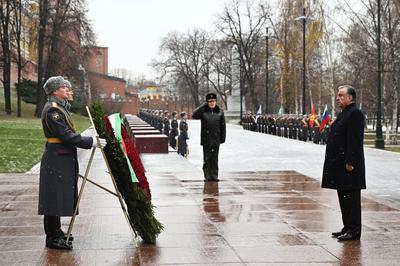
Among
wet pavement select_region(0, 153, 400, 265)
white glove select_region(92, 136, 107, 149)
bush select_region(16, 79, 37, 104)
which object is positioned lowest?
wet pavement select_region(0, 153, 400, 265)

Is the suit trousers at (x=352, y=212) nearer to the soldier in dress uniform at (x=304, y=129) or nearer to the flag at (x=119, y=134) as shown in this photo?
the flag at (x=119, y=134)

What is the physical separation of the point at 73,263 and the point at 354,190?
331cm

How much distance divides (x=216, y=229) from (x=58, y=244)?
2.12m

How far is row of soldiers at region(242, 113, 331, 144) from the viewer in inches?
1462

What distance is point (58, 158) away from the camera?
24.8 feet

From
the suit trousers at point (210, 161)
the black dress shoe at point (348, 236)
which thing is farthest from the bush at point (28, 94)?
the black dress shoe at point (348, 236)

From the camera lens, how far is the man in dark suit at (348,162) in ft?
27.0

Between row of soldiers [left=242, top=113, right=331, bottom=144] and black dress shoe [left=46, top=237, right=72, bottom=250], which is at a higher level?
row of soldiers [left=242, top=113, right=331, bottom=144]

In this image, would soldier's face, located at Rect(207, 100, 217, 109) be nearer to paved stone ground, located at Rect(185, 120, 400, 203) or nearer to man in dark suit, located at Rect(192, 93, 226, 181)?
man in dark suit, located at Rect(192, 93, 226, 181)

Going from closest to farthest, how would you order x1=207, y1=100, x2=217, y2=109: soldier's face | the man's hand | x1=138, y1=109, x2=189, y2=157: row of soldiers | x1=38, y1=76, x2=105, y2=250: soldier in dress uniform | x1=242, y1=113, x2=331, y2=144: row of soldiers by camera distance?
x1=38, y1=76, x2=105, y2=250: soldier in dress uniform
the man's hand
x1=207, y1=100, x2=217, y2=109: soldier's face
x1=138, y1=109, x2=189, y2=157: row of soldiers
x1=242, y1=113, x2=331, y2=144: row of soldiers

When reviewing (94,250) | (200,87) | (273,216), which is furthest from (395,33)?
(200,87)

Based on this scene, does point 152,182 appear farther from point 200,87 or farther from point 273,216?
point 200,87

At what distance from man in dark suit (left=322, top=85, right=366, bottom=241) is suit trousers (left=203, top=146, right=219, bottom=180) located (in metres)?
5.98

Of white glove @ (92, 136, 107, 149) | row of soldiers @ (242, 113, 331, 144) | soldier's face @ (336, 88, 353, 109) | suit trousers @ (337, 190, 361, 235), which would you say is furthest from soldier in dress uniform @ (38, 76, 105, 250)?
row of soldiers @ (242, 113, 331, 144)
